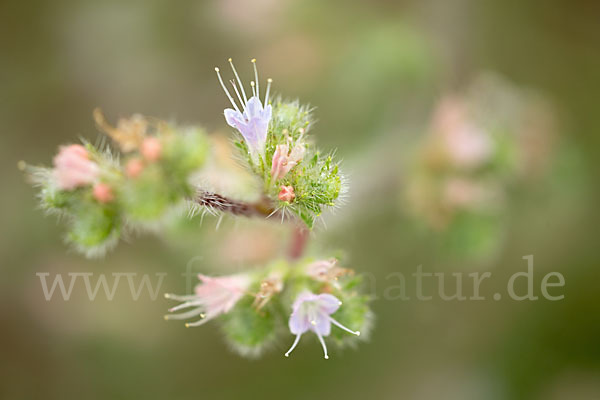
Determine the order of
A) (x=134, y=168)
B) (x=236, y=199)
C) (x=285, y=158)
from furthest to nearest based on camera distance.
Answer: (x=236, y=199)
(x=285, y=158)
(x=134, y=168)

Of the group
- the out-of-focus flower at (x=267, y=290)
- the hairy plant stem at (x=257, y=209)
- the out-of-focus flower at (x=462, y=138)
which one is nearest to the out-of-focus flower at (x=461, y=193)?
the out-of-focus flower at (x=462, y=138)

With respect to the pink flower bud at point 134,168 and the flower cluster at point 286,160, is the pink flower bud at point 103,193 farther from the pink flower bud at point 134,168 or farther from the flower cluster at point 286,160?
the flower cluster at point 286,160

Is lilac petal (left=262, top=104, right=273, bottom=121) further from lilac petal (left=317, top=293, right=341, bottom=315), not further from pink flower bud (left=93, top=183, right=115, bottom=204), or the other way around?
lilac petal (left=317, top=293, right=341, bottom=315)

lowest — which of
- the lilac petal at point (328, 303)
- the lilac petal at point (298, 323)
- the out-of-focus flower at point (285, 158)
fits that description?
the lilac petal at point (298, 323)

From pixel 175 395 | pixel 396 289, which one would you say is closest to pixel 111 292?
pixel 175 395

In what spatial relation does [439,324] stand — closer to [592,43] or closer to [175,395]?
[175,395]

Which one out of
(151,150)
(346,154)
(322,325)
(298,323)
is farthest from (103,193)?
(346,154)

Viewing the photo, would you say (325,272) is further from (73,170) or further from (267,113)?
(73,170)
